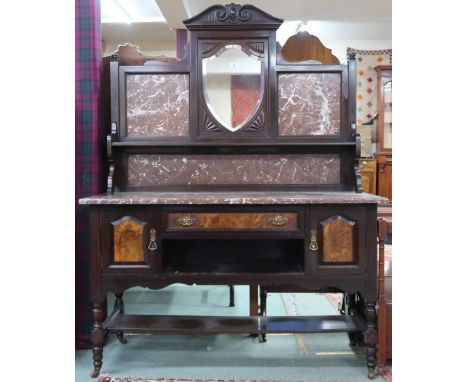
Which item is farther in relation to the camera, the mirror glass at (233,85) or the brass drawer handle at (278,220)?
the mirror glass at (233,85)

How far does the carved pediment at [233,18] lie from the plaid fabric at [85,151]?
1.98 ft

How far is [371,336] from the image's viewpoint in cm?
196

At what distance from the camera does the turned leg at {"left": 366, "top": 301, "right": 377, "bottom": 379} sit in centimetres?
195

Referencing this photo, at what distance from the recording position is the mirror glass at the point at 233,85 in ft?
7.45

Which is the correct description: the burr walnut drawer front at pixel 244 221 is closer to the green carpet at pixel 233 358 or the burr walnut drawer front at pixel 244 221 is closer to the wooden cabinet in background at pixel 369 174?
the green carpet at pixel 233 358

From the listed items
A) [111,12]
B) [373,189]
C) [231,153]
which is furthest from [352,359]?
[111,12]

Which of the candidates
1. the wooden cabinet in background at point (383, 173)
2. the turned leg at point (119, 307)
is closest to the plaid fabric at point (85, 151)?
the turned leg at point (119, 307)

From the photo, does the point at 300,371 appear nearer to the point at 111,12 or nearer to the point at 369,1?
the point at 369,1

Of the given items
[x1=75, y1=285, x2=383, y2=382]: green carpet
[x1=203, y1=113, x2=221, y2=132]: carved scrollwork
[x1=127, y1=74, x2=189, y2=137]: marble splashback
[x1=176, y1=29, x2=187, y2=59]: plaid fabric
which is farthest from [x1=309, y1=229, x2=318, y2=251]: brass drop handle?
[x1=176, y1=29, x2=187, y2=59]: plaid fabric

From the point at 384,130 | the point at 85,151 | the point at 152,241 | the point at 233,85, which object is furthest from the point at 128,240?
the point at 384,130

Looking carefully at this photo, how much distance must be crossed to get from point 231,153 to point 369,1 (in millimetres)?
3144

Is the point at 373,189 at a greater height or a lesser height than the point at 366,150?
lesser

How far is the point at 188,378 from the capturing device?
1956 mm

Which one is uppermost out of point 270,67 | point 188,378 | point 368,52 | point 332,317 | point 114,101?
point 368,52
